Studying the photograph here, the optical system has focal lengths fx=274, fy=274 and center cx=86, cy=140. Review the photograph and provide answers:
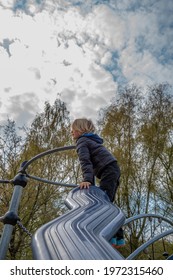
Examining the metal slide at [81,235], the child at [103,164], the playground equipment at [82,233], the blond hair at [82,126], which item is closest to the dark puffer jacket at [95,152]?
the child at [103,164]

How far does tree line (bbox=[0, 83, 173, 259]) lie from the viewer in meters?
9.39

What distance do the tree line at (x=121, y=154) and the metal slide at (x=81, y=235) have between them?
8103 mm

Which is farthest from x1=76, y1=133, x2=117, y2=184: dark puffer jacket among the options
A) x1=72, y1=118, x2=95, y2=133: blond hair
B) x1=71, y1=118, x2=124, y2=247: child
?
x1=72, y1=118, x2=95, y2=133: blond hair

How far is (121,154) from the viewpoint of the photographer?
38.2ft

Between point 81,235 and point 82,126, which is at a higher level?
point 82,126

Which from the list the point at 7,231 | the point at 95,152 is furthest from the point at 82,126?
the point at 7,231

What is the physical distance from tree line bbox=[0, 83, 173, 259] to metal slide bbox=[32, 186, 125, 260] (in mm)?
8103

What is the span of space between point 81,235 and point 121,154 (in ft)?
36.3

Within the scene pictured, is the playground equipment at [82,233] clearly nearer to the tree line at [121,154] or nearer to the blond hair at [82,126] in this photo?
the blond hair at [82,126]

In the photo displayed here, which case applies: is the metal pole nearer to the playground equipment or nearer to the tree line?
the playground equipment

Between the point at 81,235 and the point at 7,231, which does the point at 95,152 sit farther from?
the point at 81,235

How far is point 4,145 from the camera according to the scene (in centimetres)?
980
